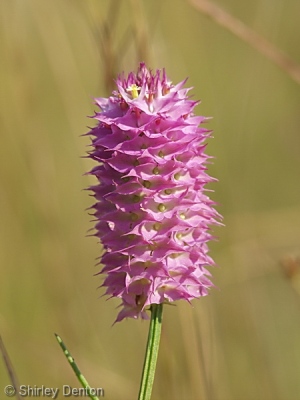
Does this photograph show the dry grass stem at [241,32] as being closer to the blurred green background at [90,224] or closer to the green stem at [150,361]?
the blurred green background at [90,224]

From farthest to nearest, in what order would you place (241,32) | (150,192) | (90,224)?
(90,224) < (241,32) < (150,192)

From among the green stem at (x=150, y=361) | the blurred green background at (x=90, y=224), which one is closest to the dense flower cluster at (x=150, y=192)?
the green stem at (x=150, y=361)

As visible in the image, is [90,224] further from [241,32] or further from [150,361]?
[150,361]

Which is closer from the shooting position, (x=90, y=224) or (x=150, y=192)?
(x=150, y=192)

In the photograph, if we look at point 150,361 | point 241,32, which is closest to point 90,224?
point 241,32

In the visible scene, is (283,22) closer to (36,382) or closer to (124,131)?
(36,382)

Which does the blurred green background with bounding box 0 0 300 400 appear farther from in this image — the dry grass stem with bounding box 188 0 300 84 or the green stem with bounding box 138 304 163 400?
the green stem with bounding box 138 304 163 400
